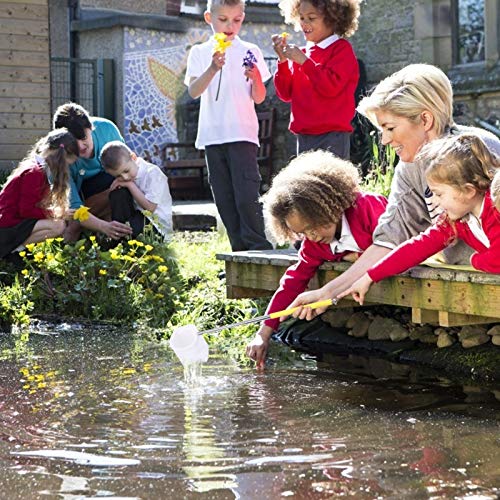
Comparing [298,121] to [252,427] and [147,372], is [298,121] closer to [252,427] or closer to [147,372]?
[147,372]

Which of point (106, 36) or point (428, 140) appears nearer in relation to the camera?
point (428, 140)

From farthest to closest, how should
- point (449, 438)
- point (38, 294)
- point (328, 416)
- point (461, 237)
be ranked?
point (38, 294) → point (461, 237) → point (328, 416) → point (449, 438)

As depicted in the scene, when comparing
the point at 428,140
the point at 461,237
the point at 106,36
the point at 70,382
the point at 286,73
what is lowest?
the point at 70,382

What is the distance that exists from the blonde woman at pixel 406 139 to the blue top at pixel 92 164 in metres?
3.18

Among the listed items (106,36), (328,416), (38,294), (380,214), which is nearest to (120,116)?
(106,36)

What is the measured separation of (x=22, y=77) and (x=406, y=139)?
8.66 meters

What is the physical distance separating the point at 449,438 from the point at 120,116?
14813mm

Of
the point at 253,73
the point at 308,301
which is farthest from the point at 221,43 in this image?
the point at 308,301

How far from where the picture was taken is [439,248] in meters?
4.48

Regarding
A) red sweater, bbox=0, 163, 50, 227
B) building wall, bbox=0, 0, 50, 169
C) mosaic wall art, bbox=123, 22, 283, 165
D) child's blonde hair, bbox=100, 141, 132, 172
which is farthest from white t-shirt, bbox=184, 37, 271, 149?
mosaic wall art, bbox=123, 22, 283, 165

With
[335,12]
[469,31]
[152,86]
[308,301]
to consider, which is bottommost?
[308,301]

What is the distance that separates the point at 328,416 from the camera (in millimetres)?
3969

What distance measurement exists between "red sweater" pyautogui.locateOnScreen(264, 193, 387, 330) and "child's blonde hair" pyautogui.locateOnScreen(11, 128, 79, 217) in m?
2.38

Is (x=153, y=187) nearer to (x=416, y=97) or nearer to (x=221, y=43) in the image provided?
(x=221, y=43)
